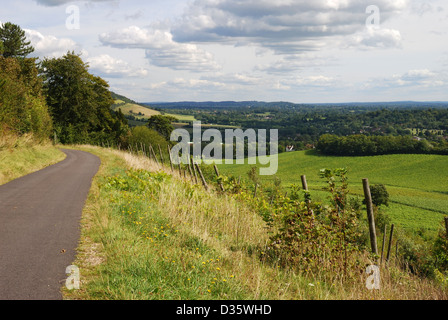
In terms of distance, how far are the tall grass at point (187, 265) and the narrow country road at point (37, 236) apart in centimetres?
29

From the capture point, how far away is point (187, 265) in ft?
16.8

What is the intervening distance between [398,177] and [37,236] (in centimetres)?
10275

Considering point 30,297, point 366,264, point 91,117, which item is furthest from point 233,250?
point 91,117

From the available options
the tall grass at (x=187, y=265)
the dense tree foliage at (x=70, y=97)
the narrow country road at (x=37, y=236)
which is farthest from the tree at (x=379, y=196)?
the tall grass at (x=187, y=265)

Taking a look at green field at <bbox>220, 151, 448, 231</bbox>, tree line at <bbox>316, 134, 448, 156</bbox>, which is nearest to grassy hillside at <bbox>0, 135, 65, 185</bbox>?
green field at <bbox>220, 151, 448, 231</bbox>

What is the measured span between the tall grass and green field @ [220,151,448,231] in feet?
185

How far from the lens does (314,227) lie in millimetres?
6246

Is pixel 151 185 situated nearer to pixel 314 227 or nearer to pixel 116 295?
pixel 314 227

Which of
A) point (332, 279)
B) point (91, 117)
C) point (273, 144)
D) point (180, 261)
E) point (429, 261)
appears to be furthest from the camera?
point (273, 144)

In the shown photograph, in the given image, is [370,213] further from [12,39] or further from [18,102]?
[12,39]

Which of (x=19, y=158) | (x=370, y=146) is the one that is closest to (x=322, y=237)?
(x=19, y=158)

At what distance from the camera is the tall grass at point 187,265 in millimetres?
4414
